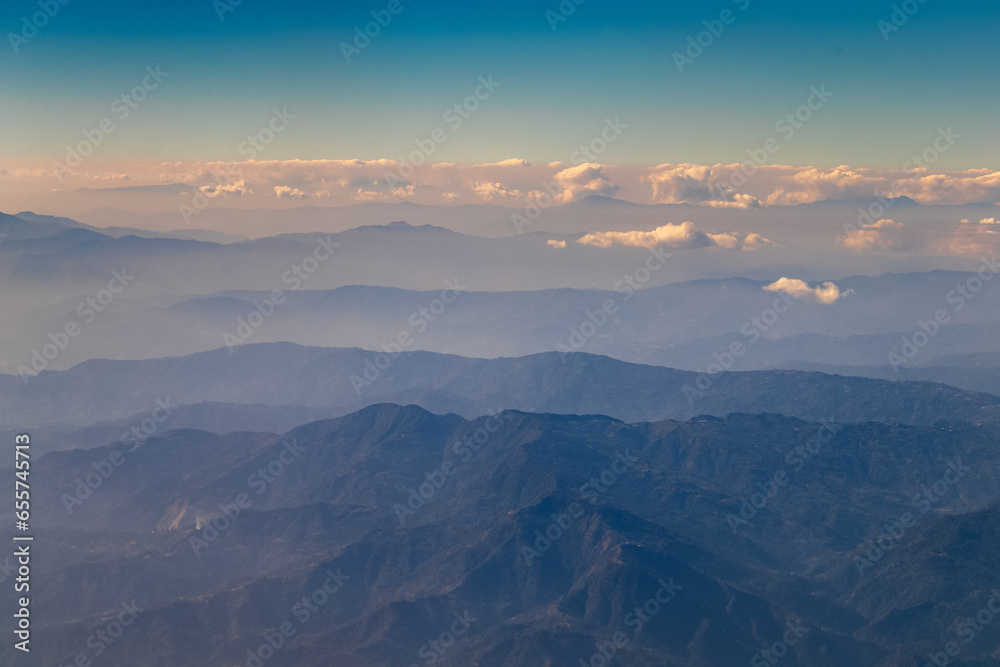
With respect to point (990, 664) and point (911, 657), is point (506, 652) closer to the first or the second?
point (911, 657)

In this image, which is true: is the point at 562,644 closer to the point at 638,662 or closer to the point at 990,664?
the point at 638,662

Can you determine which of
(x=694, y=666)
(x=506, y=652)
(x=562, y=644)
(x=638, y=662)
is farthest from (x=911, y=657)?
(x=506, y=652)

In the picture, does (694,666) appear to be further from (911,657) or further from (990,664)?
(990,664)

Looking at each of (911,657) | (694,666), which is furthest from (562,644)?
(911,657)

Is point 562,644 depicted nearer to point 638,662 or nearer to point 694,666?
point 638,662

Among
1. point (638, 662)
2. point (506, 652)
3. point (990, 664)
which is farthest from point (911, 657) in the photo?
point (506, 652)

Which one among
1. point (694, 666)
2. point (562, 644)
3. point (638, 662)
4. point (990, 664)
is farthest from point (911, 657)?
point (562, 644)
